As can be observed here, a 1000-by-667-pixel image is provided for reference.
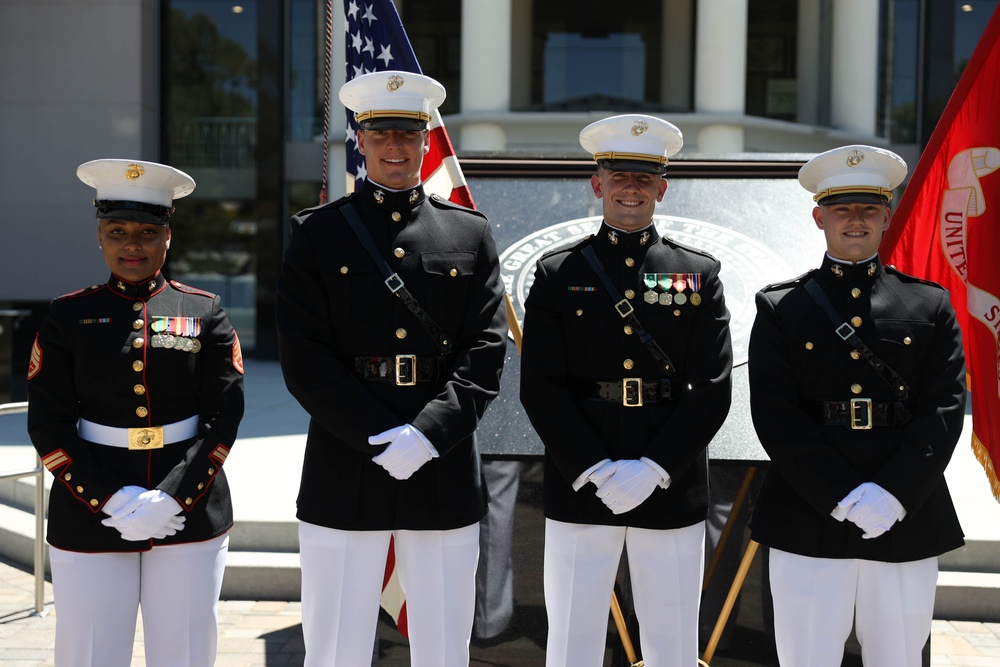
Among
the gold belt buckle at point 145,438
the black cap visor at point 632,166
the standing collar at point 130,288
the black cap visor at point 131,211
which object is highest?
the black cap visor at point 632,166

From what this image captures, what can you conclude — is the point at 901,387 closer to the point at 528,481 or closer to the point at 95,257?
the point at 528,481

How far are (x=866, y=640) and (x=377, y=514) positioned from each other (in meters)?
1.42

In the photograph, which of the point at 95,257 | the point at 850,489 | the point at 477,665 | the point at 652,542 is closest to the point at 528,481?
the point at 477,665

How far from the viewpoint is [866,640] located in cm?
291

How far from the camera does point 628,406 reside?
302 cm

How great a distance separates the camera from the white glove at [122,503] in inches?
113

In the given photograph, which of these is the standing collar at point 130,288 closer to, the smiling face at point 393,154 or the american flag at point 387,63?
the smiling face at point 393,154

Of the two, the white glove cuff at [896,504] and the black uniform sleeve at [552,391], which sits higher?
the black uniform sleeve at [552,391]

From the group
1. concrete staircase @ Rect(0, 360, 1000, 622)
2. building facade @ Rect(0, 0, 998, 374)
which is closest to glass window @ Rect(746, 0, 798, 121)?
building facade @ Rect(0, 0, 998, 374)

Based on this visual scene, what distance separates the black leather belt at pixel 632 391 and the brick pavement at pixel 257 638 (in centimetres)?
138

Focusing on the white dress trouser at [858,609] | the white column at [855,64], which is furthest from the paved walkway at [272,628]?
the white column at [855,64]

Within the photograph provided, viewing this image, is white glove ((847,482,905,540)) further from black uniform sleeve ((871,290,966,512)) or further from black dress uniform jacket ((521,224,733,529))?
black dress uniform jacket ((521,224,733,529))

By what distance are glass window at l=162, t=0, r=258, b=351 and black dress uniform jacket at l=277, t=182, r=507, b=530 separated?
43.8 feet

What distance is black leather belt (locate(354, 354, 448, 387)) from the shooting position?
2.89 meters
